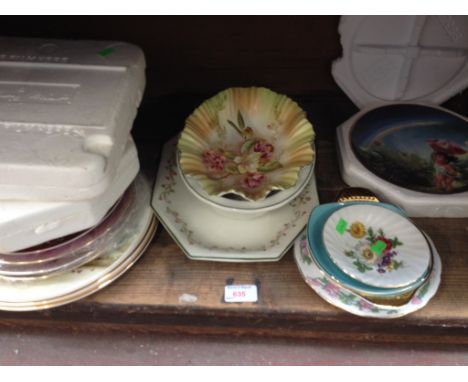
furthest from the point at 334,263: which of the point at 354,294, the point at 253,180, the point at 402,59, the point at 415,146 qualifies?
the point at 402,59

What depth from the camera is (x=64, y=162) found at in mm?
447

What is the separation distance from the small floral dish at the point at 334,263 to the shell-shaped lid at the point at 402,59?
232 millimetres

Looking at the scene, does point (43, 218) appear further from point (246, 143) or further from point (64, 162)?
point (246, 143)

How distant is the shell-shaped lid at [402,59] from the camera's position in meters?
0.70

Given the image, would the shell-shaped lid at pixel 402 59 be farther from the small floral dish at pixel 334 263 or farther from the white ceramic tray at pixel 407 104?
the small floral dish at pixel 334 263

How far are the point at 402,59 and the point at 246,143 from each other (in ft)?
0.94

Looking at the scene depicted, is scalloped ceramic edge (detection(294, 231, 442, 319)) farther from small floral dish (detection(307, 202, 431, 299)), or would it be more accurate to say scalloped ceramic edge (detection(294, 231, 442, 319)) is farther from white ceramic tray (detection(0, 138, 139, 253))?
white ceramic tray (detection(0, 138, 139, 253))

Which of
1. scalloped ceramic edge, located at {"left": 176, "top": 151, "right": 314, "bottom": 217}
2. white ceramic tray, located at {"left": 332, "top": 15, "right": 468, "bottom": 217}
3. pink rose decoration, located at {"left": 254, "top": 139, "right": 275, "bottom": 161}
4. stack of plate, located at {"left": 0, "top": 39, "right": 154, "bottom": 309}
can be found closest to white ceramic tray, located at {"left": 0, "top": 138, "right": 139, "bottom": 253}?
stack of plate, located at {"left": 0, "top": 39, "right": 154, "bottom": 309}

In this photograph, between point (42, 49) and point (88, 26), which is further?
point (88, 26)
